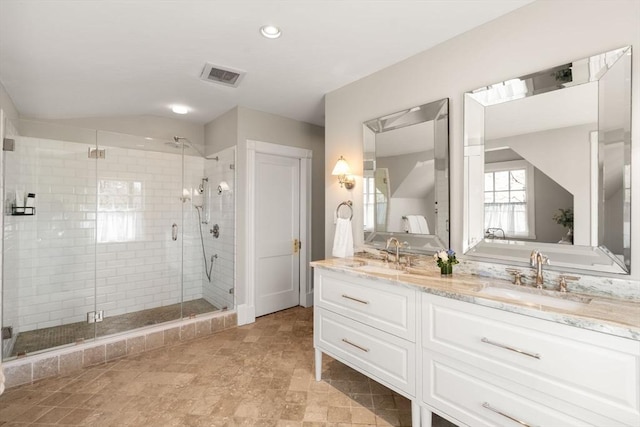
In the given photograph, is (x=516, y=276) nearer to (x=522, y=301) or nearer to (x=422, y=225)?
(x=522, y=301)

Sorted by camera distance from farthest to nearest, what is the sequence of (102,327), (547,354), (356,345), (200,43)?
(102,327) → (200,43) → (356,345) → (547,354)

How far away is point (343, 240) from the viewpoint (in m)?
2.66

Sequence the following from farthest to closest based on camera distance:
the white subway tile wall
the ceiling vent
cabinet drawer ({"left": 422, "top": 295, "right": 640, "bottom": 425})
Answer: the white subway tile wall < the ceiling vent < cabinet drawer ({"left": 422, "top": 295, "right": 640, "bottom": 425})

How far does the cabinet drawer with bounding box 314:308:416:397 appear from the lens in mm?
1723

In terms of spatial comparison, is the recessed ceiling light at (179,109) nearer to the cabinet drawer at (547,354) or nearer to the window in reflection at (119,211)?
the window in reflection at (119,211)

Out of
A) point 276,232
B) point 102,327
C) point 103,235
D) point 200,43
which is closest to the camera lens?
point 200,43

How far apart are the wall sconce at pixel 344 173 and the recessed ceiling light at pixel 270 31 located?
1.16 m

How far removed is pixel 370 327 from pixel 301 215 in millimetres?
2347

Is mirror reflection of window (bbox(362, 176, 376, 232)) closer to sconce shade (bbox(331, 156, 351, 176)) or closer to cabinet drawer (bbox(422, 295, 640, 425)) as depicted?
sconce shade (bbox(331, 156, 351, 176))

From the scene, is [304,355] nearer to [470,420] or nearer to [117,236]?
[470,420]

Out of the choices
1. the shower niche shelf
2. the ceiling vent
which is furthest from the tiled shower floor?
the ceiling vent

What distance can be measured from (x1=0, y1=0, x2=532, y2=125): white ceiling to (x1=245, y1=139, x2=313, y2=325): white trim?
730mm

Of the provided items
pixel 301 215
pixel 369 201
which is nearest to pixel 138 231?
pixel 301 215

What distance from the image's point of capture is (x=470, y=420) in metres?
1.45
